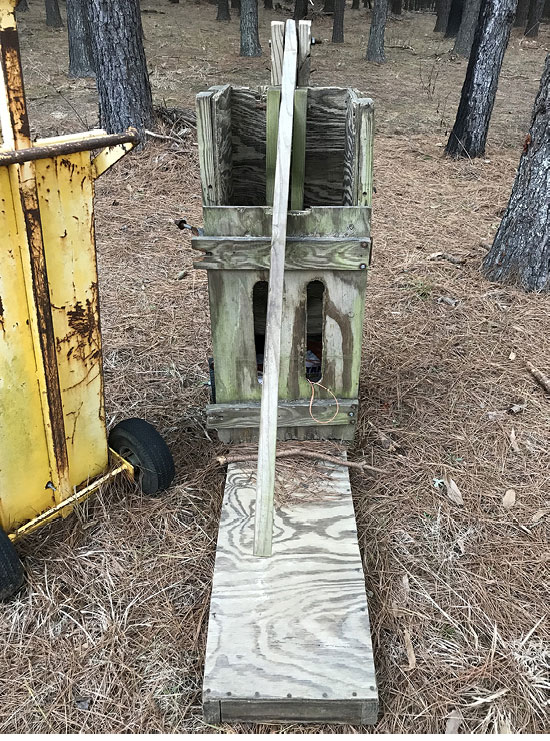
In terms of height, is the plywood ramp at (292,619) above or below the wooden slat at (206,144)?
below

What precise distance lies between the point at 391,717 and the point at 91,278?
178 cm

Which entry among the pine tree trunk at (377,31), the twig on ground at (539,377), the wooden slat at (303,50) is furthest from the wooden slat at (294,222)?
the pine tree trunk at (377,31)

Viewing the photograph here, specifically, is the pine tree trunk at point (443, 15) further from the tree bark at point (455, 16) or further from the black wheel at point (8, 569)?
the black wheel at point (8, 569)

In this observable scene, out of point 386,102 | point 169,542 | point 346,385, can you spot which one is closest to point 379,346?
point 346,385

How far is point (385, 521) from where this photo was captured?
102 inches

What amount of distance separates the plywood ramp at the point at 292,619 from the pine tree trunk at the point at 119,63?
5.71m

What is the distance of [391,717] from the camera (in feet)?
6.15

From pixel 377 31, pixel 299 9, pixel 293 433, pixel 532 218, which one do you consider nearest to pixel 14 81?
pixel 293 433

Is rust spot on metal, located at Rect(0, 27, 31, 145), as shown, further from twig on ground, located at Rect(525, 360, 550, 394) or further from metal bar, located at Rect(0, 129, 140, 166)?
twig on ground, located at Rect(525, 360, 550, 394)

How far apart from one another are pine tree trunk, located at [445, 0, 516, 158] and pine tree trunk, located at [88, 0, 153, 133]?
3791mm

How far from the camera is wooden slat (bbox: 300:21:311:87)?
2.68m

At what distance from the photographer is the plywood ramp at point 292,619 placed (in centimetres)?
183

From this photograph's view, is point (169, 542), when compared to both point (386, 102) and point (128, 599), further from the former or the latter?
point (386, 102)

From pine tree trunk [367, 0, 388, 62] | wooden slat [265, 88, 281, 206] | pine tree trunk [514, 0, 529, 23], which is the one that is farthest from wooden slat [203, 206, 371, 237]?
pine tree trunk [514, 0, 529, 23]
